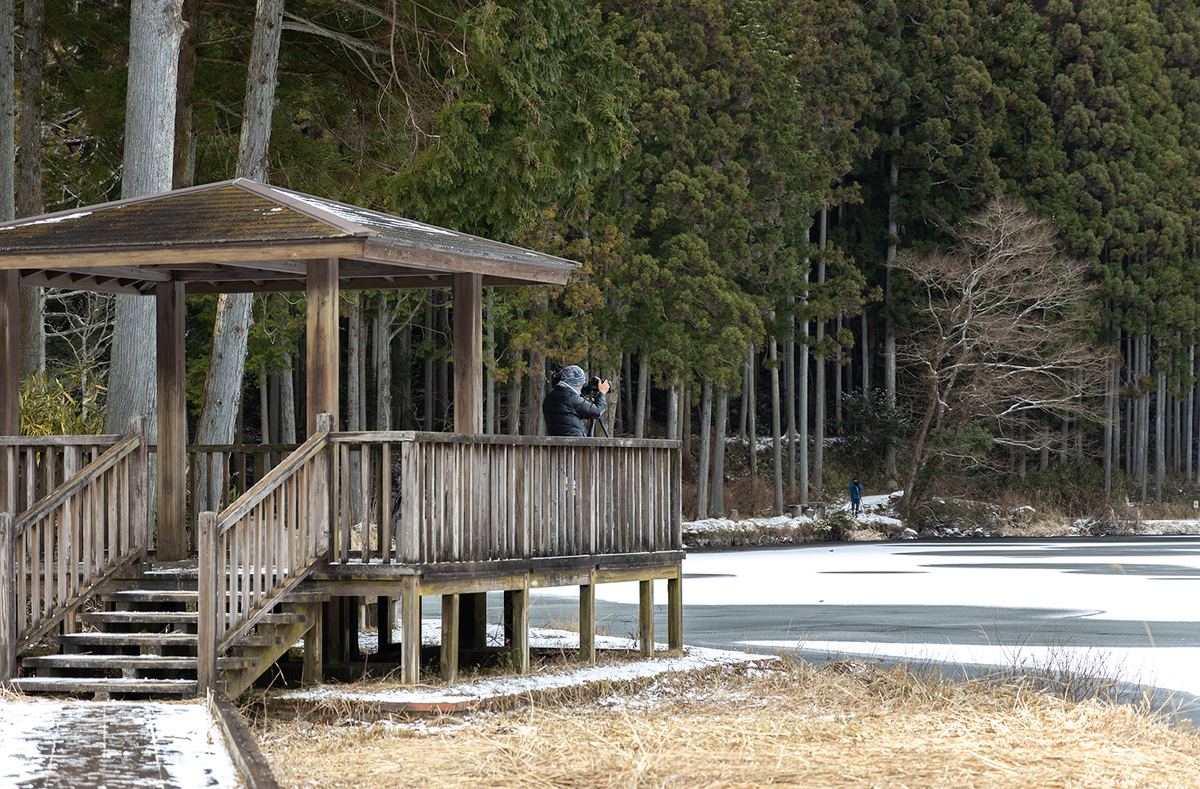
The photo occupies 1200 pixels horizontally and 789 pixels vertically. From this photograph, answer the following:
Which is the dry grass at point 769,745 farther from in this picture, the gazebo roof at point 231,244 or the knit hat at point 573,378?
the gazebo roof at point 231,244

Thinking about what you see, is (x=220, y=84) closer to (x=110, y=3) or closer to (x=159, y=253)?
(x=110, y=3)

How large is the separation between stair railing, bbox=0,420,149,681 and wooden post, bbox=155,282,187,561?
863 mm

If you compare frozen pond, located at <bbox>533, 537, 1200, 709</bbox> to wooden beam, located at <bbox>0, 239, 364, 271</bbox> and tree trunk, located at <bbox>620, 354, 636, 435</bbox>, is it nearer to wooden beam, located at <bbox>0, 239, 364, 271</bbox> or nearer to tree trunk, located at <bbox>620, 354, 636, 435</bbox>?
wooden beam, located at <bbox>0, 239, 364, 271</bbox>

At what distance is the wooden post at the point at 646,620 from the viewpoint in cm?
1328

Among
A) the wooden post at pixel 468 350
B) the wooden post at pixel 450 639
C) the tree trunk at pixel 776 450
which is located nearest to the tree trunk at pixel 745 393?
the tree trunk at pixel 776 450

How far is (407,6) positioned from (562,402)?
830 cm

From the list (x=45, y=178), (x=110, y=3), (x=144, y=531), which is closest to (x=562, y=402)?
(x=144, y=531)

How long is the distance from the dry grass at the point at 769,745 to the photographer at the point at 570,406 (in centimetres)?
264

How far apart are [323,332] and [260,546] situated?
1.68m

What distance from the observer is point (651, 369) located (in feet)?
131

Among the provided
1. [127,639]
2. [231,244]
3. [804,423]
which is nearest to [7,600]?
[127,639]

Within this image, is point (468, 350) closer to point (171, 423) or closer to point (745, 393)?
point (171, 423)

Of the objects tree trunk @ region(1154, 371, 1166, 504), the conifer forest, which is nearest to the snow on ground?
the conifer forest

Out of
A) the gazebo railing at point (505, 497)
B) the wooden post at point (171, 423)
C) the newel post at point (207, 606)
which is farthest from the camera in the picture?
the wooden post at point (171, 423)
